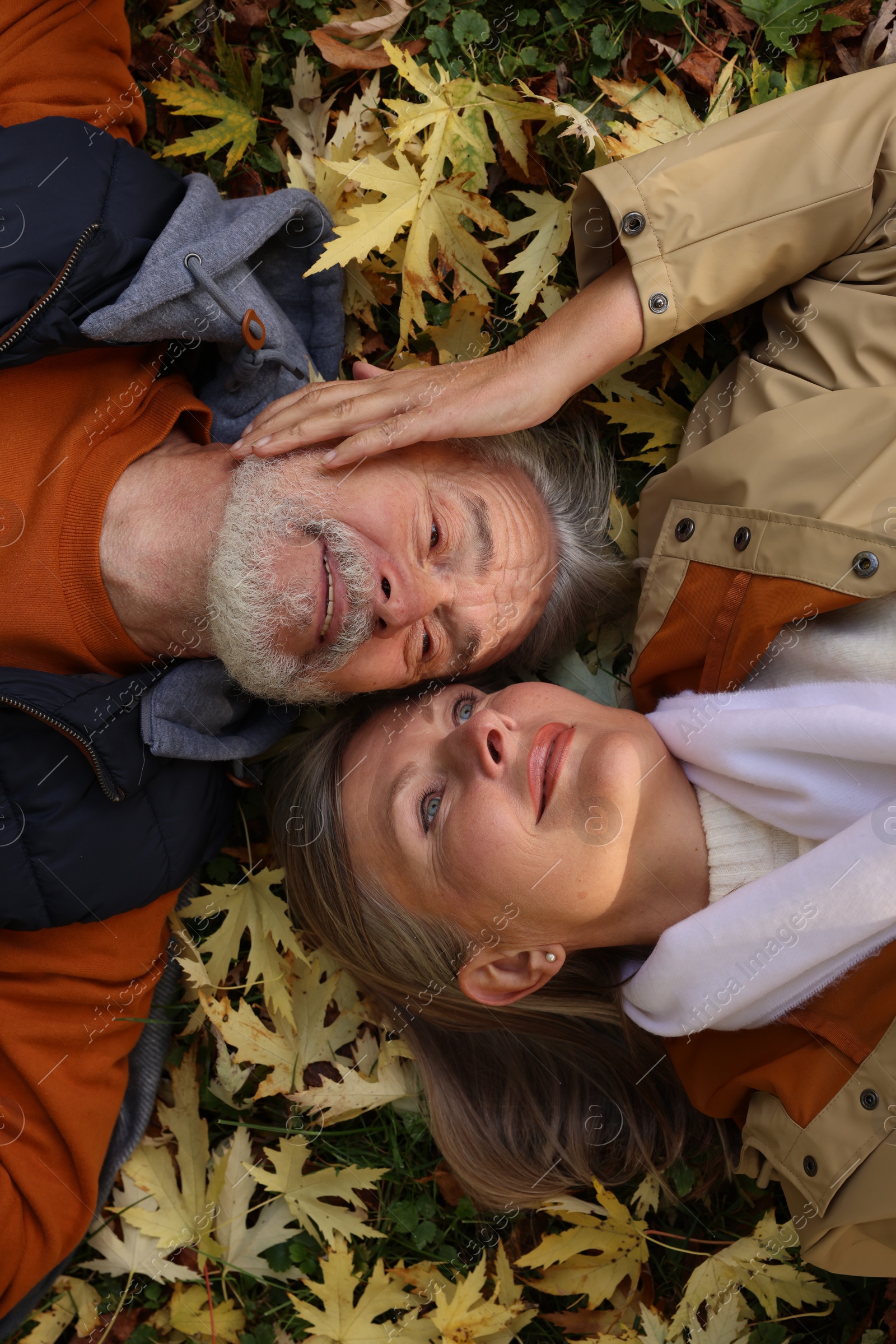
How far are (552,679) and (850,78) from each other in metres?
2.11

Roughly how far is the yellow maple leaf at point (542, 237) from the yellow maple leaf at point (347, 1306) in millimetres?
3374

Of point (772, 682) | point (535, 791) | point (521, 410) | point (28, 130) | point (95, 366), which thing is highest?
point (28, 130)

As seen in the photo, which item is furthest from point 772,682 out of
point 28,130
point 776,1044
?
point 28,130

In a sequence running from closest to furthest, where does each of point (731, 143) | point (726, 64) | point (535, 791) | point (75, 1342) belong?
1. point (535, 791)
2. point (731, 143)
3. point (726, 64)
4. point (75, 1342)

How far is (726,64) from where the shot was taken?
306 cm

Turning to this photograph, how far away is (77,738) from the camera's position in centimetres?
272

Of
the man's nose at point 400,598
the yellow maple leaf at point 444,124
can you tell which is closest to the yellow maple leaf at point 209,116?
the yellow maple leaf at point 444,124

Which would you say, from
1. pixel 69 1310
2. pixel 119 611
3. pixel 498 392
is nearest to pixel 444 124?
pixel 498 392

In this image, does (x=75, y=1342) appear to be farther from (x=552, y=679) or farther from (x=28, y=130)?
(x=28, y=130)

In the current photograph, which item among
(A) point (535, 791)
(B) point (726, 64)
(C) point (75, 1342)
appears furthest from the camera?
(C) point (75, 1342)

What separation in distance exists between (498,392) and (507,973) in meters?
1.79

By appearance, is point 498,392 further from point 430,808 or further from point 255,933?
point 255,933

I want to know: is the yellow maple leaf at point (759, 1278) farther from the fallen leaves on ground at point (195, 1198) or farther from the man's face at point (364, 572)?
the man's face at point (364, 572)

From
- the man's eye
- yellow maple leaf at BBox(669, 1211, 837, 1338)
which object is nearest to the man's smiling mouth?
the man's eye
